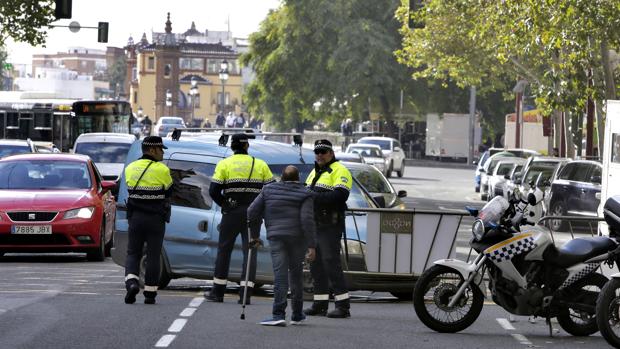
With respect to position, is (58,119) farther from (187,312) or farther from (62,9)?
(187,312)

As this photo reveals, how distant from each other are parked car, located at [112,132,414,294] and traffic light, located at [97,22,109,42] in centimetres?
3108

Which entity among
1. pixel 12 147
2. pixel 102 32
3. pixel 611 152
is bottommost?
pixel 12 147

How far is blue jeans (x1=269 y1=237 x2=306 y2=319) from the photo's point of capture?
14.3m

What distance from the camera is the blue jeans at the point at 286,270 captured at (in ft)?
46.8

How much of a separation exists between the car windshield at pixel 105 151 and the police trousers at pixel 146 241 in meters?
19.5

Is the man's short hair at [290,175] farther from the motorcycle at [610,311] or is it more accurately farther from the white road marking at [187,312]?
the motorcycle at [610,311]

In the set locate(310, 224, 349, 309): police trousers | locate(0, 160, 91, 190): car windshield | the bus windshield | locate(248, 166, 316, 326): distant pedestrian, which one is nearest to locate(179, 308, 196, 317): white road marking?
locate(248, 166, 316, 326): distant pedestrian

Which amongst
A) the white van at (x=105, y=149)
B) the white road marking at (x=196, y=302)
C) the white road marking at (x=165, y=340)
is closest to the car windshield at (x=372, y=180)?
the white road marking at (x=196, y=302)

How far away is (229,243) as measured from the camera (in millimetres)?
16328

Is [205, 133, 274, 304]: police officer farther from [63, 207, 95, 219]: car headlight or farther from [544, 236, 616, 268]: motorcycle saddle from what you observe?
[63, 207, 95, 219]: car headlight

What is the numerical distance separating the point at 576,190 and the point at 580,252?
64.6ft

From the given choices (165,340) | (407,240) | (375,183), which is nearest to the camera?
(165,340)

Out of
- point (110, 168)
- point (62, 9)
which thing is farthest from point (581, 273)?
point (110, 168)

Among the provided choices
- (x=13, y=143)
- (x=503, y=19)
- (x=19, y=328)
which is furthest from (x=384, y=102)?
(x=19, y=328)
